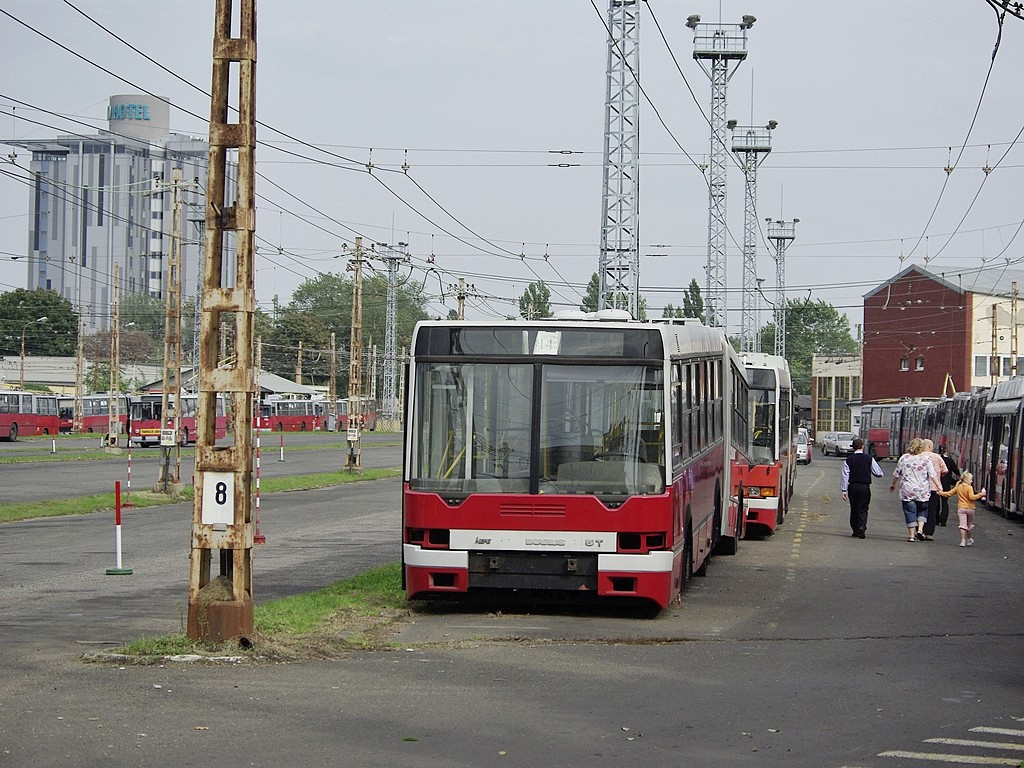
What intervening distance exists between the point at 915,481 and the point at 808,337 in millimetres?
138524

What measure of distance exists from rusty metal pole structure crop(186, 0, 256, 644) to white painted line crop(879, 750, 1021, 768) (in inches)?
193

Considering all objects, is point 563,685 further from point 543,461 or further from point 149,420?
point 149,420

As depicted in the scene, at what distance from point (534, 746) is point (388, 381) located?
9539 cm

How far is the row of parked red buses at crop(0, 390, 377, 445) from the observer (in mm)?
76125

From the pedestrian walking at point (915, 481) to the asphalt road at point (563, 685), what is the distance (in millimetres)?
6250

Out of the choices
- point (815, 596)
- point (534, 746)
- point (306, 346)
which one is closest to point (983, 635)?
point (815, 596)

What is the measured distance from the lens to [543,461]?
13422 millimetres

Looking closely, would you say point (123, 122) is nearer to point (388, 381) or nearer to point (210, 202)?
point (388, 381)

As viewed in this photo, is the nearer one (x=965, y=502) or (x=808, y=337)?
(x=965, y=502)

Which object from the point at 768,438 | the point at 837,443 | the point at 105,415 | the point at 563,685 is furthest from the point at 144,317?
the point at 563,685

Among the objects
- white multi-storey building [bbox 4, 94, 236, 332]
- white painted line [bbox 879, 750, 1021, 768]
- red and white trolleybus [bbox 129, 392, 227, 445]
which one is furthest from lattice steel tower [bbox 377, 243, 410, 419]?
white multi-storey building [bbox 4, 94, 236, 332]

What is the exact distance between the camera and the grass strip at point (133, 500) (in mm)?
28922

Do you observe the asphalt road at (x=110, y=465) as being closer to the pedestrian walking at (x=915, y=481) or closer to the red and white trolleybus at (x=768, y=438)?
the red and white trolleybus at (x=768, y=438)

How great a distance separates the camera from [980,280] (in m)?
93.0
